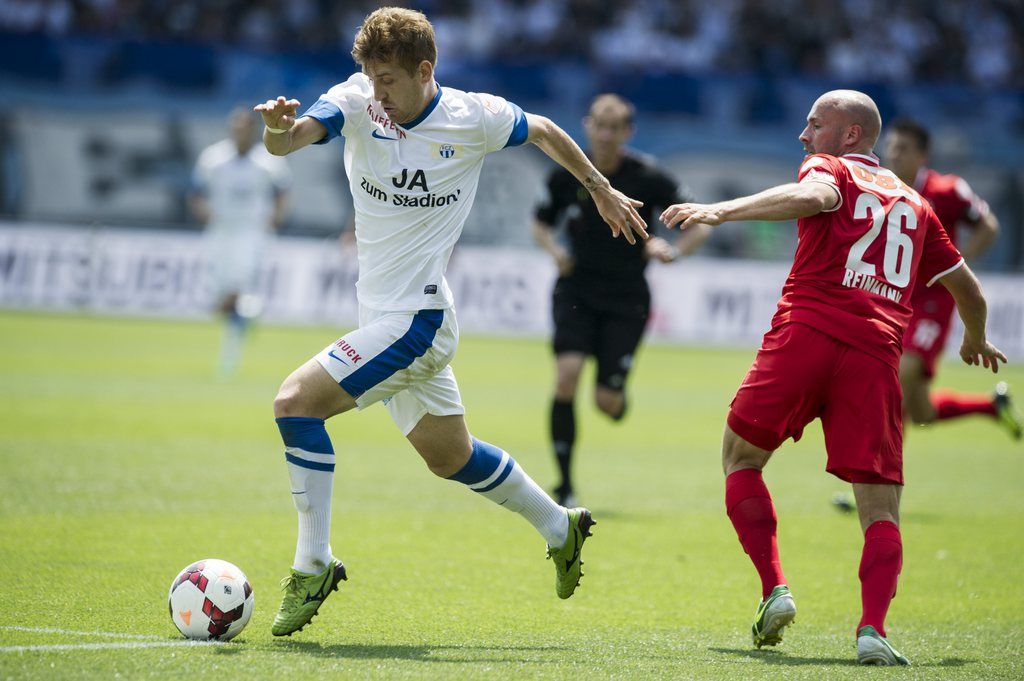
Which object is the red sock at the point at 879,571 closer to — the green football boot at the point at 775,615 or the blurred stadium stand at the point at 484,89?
the green football boot at the point at 775,615

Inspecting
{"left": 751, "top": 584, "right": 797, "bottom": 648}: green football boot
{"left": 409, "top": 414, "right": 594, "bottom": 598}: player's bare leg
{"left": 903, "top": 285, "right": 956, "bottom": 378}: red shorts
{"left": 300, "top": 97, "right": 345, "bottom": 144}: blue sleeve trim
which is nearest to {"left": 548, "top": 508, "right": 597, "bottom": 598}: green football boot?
{"left": 409, "top": 414, "right": 594, "bottom": 598}: player's bare leg

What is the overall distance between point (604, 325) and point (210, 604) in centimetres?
519

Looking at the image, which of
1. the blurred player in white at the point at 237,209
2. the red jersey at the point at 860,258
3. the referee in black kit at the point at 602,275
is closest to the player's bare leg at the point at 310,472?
the red jersey at the point at 860,258

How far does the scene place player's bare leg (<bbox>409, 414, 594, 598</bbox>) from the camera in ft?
20.3

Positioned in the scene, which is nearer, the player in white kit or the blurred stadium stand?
the player in white kit

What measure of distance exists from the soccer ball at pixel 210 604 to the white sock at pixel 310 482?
1.08 ft

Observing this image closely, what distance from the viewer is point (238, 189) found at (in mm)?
18344

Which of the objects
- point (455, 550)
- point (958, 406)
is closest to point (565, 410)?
point (455, 550)

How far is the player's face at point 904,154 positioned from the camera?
9750 mm

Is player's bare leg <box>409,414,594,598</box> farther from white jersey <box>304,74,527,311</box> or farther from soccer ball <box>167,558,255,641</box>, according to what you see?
soccer ball <box>167,558,255,641</box>

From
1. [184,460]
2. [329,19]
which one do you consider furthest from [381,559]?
[329,19]

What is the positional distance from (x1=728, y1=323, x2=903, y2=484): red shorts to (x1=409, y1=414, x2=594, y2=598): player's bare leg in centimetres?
108

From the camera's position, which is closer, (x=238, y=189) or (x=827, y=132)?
(x=827, y=132)

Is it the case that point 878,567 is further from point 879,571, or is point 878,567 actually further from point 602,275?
point 602,275
